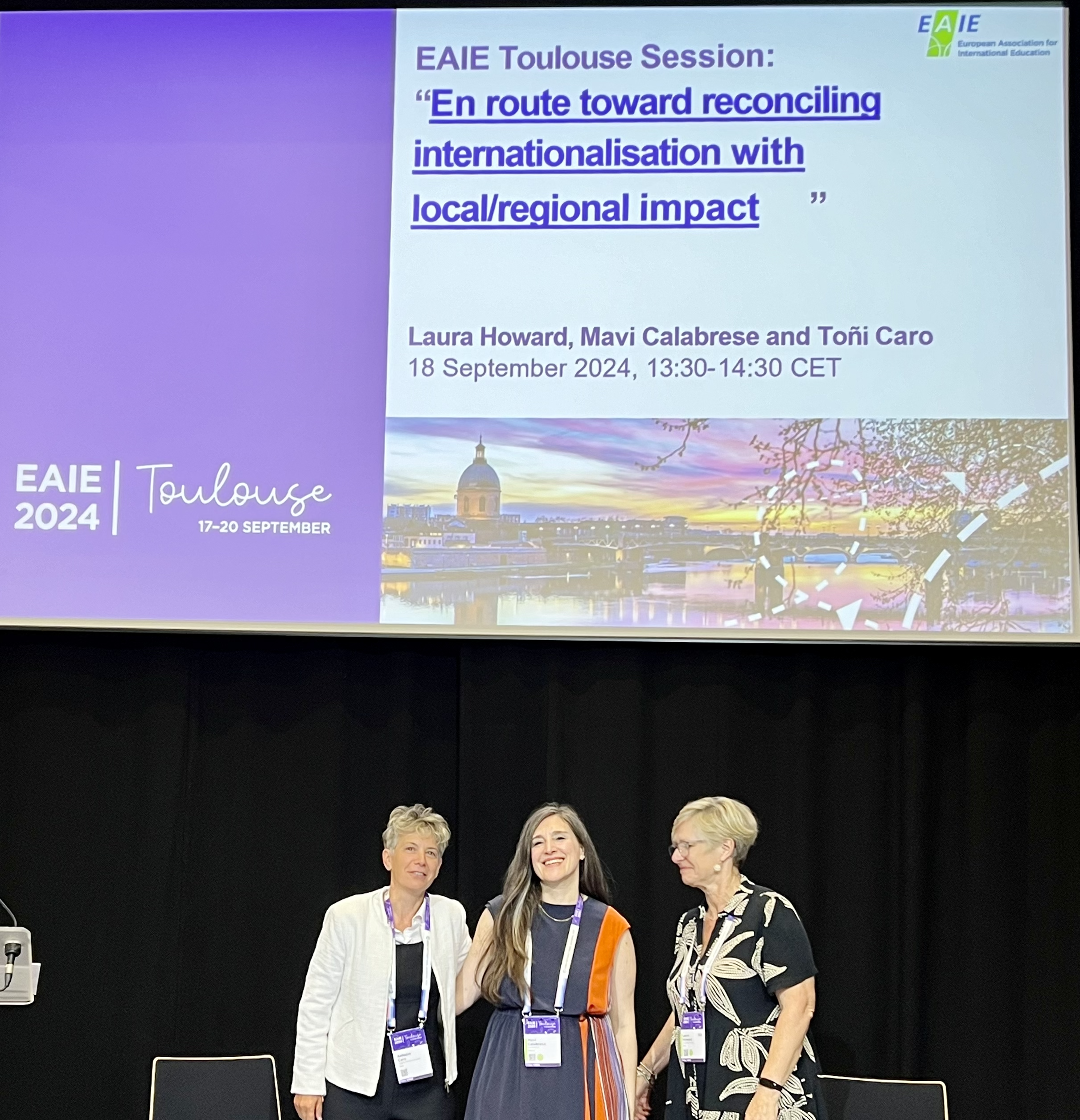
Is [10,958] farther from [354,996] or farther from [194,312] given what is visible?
[194,312]

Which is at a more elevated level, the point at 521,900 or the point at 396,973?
the point at 521,900

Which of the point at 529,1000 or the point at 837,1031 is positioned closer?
the point at 529,1000

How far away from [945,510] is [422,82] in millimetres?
2134

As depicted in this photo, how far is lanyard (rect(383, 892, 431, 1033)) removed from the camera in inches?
141

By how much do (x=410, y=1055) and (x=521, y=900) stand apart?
1.57 feet

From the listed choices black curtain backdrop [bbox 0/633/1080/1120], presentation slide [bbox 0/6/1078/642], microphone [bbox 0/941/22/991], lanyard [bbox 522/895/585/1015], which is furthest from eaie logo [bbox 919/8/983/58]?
microphone [bbox 0/941/22/991]

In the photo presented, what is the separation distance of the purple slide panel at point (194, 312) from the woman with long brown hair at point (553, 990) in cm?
108

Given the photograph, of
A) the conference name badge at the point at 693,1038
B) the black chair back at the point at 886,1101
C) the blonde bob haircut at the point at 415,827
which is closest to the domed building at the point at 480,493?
the blonde bob haircut at the point at 415,827

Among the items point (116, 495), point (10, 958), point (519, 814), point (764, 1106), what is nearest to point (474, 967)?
point (764, 1106)

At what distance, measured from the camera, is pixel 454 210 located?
449cm

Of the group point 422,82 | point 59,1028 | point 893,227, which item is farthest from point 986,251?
point 59,1028

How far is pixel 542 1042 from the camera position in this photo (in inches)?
136

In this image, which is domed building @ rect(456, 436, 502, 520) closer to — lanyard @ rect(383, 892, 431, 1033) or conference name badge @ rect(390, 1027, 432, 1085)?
lanyard @ rect(383, 892, 431, 1033)

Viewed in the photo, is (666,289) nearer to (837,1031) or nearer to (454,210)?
(454,210)
